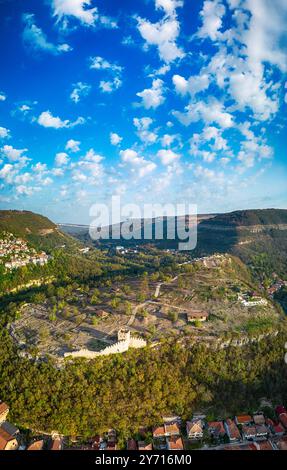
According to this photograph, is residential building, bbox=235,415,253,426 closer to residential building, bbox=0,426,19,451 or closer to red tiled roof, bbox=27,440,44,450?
red tiled roof, bbox=27,440,44,450

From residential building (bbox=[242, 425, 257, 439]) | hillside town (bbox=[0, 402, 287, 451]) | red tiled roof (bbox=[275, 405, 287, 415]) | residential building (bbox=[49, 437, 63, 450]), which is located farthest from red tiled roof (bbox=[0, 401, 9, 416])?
red tiled roof (bbox=[275, 405, 287, 415])

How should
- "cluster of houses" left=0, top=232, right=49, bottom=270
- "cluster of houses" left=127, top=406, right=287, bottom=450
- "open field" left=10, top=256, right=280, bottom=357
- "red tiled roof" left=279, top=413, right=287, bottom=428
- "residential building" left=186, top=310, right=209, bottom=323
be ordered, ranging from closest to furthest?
"cluster of houses" left=127, top=406, right=287, bottom=450
"red tiled roof" left=279, top=413, right=287, bottom=428
"open field" left=10, top=256, right=280, bottom=357
"residential building" left=186, top=310, right=209, bottom=323
"cluster of houses" left=0, top=232, right=49, bottom=270

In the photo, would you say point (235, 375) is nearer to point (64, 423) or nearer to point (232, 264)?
point (64, 423)

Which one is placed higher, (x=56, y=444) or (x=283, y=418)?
(x=283, y=418)

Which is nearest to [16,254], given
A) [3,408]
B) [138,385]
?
[3,408]

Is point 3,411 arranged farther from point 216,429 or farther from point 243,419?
point 243,419

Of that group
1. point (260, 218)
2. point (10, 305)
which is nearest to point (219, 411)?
point (10, 305)
